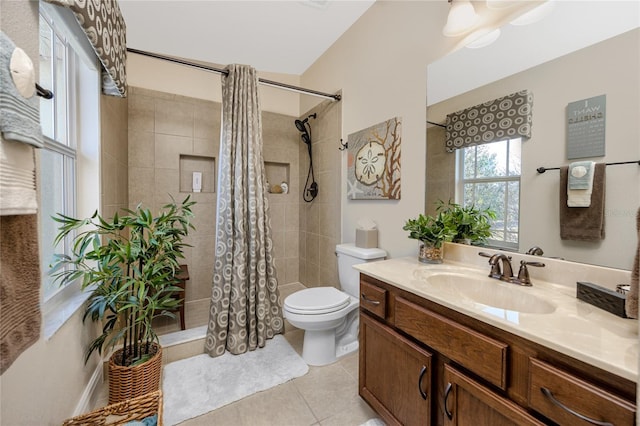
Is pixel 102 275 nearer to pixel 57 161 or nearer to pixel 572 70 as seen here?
pixel 57 161

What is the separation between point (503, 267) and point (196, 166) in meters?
2.80

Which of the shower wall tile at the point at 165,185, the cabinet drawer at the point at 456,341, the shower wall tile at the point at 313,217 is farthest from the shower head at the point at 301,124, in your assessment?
the cabinet drawer at the point at 456,341

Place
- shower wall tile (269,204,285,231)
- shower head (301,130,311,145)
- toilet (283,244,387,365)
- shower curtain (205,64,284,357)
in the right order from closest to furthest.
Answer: toilet (283,244,387,365), shower curtain (205,64,284,357), shower head (301,130,311,145), shower wall tile (269,204,285,231)

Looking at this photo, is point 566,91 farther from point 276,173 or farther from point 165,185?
point 165,185

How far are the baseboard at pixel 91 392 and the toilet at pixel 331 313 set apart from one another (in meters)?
1.11

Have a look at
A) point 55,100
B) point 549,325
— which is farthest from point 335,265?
point 55,100

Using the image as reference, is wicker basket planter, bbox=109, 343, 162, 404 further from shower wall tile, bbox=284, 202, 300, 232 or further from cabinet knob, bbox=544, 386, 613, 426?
shower wall tile, bbox=284, 202, 300, 232

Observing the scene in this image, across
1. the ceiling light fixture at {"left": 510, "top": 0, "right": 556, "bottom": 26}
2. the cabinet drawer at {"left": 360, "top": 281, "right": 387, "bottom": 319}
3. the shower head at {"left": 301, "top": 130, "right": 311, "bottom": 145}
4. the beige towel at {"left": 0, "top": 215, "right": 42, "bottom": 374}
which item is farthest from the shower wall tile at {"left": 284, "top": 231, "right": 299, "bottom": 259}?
the ceiling light fixture at {"left": 510, "top": 0, "right": 556, "bottom": 26}

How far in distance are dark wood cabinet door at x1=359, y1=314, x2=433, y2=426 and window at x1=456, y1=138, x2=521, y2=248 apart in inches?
28.5

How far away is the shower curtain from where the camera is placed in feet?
6.40

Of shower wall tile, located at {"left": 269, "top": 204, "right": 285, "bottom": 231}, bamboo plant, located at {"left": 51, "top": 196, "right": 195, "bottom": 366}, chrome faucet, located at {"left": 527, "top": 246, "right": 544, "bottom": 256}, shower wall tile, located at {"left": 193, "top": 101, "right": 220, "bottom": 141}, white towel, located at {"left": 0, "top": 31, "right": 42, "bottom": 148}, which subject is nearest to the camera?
white towel, located at {"left": 0, "top": 31, "right": 42, "bottom": 148}

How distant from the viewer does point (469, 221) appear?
56.4 inches

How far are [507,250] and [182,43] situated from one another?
3.01 metres

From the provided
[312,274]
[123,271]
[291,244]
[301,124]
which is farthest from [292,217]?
[123,271]
